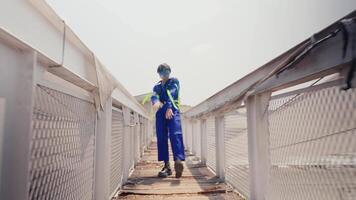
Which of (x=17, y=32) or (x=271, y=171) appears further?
(x=271, y=171)

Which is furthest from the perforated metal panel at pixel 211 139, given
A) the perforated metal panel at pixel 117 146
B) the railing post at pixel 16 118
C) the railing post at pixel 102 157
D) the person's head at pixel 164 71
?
the railing post at pixel 16 118

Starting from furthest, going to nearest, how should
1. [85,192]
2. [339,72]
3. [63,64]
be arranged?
[85,192]
[63,64]
[339,72]

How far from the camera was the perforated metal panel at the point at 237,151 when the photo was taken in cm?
214

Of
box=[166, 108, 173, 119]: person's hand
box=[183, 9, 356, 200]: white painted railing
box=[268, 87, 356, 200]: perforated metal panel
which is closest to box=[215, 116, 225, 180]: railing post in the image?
box=[166, 108, 173, 119]: person's hand

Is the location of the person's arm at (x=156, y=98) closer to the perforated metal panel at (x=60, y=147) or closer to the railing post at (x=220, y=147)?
the railing post at (x=220, y=147)

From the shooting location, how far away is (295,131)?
134 centimetres

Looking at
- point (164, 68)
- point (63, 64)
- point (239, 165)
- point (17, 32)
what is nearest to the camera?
point (17, 32)

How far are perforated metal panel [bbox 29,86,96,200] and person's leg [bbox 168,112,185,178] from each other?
1.66 meters

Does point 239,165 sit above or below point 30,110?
below

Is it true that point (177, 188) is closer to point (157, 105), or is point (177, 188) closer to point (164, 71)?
point (157, 105)

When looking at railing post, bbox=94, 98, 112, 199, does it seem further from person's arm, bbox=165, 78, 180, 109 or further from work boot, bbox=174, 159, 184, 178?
person's arm, bbox=165, 78, 180, 109

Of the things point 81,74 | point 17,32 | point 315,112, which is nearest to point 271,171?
point 315,112

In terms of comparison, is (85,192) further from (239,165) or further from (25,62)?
(239,165)

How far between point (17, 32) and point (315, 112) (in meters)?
1.12
